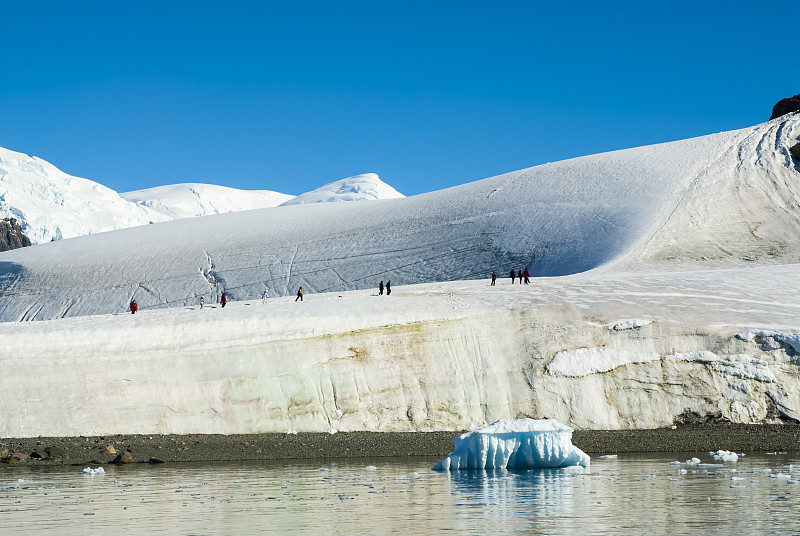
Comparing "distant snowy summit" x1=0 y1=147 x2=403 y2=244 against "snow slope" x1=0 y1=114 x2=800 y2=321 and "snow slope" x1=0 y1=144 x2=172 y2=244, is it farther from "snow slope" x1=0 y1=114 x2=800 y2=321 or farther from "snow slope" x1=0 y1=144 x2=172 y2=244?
"snow slope" x1=0 y1=114 x2=800 y2=321

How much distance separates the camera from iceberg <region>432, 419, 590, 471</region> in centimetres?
1862

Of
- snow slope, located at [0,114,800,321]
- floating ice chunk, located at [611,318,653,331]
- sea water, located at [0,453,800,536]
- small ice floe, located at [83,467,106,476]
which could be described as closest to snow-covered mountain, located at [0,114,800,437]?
floating ice chunk, located at [611,318,653,331]

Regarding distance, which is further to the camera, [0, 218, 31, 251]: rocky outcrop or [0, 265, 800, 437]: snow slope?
[0, 218, 31, 251]: rocky outcrop

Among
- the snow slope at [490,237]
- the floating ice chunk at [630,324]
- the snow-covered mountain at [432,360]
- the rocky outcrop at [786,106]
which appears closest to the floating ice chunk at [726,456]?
the snow-covered mountain at [432,360]

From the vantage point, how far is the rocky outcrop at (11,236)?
12419 centimetres

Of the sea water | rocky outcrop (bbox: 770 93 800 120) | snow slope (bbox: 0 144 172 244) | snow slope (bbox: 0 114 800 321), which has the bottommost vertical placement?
the sea water

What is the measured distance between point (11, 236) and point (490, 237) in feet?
319

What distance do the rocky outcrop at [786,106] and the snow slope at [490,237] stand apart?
28.1ft

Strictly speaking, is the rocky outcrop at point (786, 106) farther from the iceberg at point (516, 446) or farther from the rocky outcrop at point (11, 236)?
the rocky outcrop at point (11, 236)

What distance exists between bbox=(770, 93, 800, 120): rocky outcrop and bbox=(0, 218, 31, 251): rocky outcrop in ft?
323

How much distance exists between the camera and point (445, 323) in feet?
89.3

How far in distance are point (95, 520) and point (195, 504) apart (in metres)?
1.79

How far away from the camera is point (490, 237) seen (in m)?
49.5

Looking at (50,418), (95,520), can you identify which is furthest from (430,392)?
(95,520)
